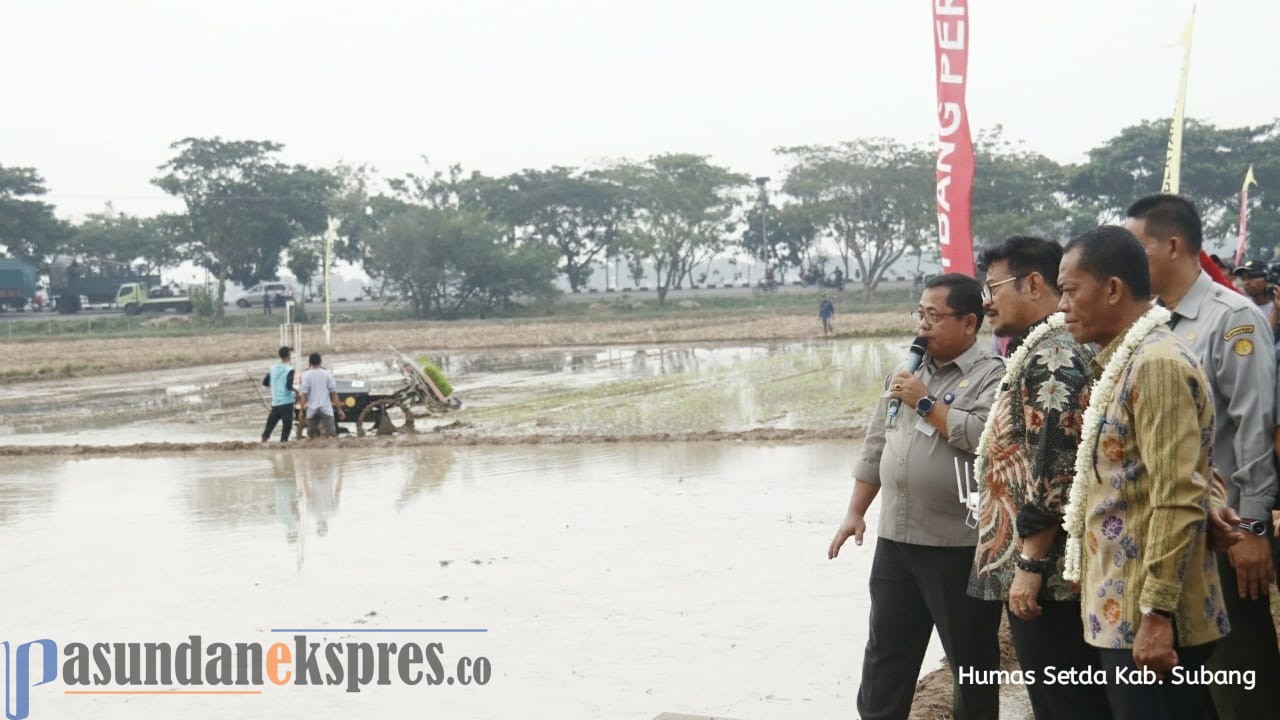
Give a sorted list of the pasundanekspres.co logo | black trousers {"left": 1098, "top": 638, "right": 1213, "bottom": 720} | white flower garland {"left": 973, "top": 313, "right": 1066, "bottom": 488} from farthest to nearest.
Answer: the pasundanekspres.co logo
white flower garland {"left": 973, "top": 313, "right": 1066, "bottom": 488}
black trousers {"left": 1098, "top": 638, "right": 1213, "bottom": 720}

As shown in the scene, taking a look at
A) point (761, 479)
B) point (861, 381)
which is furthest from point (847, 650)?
point (861, 381)

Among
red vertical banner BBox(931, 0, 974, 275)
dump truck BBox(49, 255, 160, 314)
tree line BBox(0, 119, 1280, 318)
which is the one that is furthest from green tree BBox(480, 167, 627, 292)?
red vertical banner BBox(931, 0, 974, 275)

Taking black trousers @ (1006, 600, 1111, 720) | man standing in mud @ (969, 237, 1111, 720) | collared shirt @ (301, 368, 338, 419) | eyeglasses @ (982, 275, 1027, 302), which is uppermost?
eyeglasses @ (982, 275, 1027, 302)

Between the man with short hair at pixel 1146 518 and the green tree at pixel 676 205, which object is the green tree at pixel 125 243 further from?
the man with short hair at pixel 1146 518

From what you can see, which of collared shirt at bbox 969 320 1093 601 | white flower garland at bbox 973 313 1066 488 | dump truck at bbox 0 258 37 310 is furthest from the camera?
dump truck at bbox 0 258 37 310

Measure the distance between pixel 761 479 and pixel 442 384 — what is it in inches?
364

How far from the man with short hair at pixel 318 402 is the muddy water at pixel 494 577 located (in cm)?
403

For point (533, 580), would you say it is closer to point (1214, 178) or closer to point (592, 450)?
point (592, 450)

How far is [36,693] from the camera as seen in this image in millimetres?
6316

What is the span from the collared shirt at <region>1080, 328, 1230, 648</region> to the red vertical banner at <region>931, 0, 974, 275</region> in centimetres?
503

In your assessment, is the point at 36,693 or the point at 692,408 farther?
the point at 692,408

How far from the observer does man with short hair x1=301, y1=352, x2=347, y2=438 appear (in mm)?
18500

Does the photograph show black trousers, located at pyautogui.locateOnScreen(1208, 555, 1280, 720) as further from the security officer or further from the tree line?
the tree line

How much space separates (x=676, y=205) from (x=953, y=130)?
6901 cm
